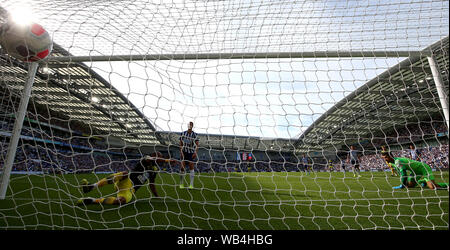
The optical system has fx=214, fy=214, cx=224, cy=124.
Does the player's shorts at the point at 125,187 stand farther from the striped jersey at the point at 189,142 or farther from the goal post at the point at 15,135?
the goal post at the point at 15,135

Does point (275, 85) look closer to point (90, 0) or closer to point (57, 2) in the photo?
point (90, 0)

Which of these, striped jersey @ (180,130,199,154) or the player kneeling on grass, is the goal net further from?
striped jersey @ (180,130,199,154)

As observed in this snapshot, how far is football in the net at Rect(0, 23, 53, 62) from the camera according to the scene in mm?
2307

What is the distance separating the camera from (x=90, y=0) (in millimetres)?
2848

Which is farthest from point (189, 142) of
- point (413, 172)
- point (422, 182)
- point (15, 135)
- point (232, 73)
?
point (422, 182)

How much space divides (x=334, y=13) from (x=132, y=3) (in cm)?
286

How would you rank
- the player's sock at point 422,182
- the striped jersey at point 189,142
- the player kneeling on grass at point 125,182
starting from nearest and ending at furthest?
the player kneeling on grass at point 125,182, the striped jersey at point 189,142, the player's sock at point 422,182

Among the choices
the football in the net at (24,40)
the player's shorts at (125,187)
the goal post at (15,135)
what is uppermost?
the football in the net at (24,40)

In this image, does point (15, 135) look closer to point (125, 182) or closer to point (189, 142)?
point (125, 182)

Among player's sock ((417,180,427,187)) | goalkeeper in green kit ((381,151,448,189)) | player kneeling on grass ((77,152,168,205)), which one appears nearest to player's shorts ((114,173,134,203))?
player kneeling on grass ((77,152,168,205))

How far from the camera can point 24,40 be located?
2.31m

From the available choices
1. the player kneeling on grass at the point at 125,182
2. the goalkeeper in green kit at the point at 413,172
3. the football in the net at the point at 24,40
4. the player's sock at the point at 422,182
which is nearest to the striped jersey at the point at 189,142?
the player kneeling on grass at the point at 125,182

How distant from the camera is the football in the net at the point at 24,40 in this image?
7.57 feet
